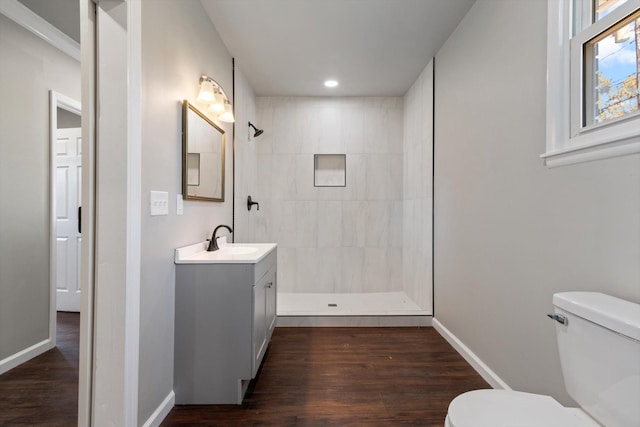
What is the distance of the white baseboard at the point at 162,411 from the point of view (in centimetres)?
141

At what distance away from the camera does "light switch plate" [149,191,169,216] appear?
143 cm

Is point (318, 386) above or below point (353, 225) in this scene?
below

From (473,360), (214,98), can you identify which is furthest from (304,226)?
(473,360)

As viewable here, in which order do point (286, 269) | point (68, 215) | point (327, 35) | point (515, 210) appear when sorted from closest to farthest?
point (515, 210) → point (327, 35) → point (68, 215) → point (286, 269)

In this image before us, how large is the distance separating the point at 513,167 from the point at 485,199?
0.32 meters

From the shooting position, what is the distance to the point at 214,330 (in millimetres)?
1629

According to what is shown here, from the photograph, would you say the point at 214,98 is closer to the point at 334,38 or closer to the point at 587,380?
the point at 334,38

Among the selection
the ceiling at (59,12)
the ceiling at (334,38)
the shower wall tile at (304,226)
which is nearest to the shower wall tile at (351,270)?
the shower wall tile at (304,226)

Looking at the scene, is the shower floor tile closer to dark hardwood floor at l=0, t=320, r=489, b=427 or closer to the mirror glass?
dark hardwood floor at l=0, t=320, r=489, b=427

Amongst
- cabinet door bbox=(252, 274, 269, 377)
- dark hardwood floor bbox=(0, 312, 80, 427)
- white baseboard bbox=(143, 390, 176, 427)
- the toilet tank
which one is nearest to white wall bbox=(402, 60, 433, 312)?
cabinet door bbox=(252, 274, 269, 377)

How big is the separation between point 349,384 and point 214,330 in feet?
3.03

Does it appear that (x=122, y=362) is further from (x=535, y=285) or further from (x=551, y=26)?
(x=551, y=26)

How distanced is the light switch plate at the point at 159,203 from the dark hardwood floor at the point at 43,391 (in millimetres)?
1189

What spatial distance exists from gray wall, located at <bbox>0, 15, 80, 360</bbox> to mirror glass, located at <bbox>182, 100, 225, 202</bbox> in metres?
1.25
